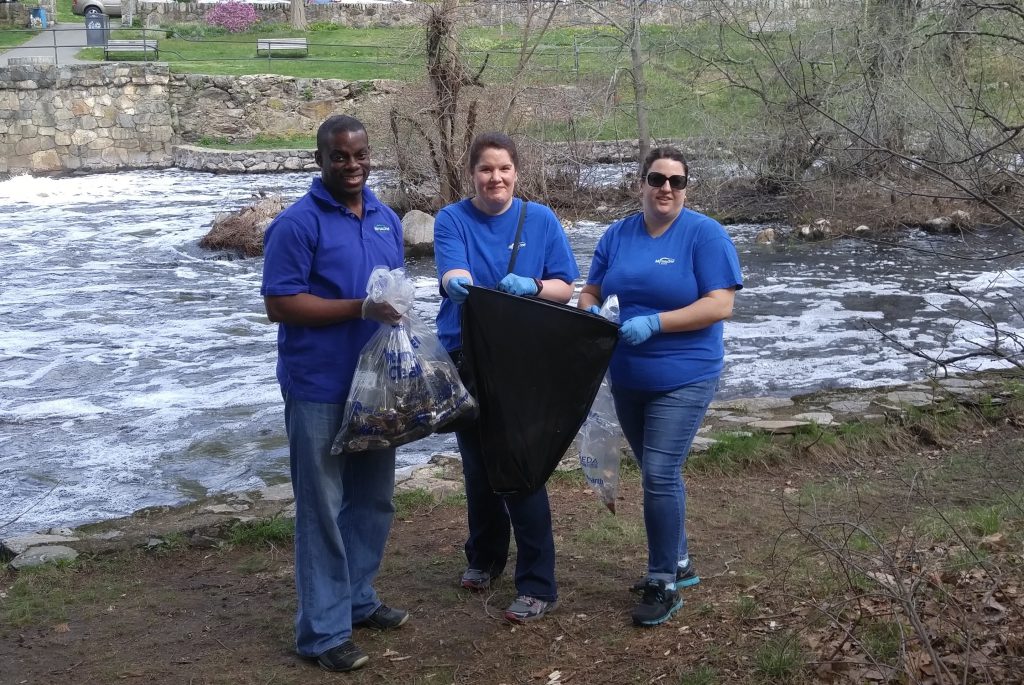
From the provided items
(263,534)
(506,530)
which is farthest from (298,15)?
(506,530)

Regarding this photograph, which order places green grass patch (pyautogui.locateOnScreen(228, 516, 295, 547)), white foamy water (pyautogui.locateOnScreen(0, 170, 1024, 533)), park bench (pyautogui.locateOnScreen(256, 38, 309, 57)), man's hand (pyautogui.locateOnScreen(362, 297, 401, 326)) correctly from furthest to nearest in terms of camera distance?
park bench (pyautogui.locateOnScreen(256, 38, 309, 57)), white foamy water (pyautogui.locateOnScreen(0, 170, 1024, 533)), green grass patch (pyautogui.locateOnScreen(228, 516, 295, 547)), man's hand (pyautogui.locateOnScreen(362, 297, 401, 326))

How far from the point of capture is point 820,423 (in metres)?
7.09

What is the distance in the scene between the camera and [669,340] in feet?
12.7

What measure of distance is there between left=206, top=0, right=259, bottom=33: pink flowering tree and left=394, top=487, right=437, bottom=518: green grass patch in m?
39.5

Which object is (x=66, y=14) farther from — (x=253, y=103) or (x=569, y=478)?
(x=569, y=478)

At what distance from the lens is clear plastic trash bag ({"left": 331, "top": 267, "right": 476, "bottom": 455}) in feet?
11.8

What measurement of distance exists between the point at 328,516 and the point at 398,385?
1.68ft

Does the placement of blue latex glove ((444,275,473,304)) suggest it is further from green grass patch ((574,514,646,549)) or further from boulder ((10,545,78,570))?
boulder ((10,545,78,570))

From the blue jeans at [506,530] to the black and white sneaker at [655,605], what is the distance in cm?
36

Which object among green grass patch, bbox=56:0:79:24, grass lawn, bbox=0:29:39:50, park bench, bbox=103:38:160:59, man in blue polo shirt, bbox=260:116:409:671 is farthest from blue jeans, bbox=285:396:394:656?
green grass patch, bbox=56:0:79:24

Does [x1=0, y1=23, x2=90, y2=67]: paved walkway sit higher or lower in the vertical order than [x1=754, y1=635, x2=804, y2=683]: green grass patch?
higher

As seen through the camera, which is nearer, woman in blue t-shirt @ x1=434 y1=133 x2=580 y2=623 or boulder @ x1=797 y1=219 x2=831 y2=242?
woman in blue t-shirt @ x1=434 y1=133 x2=580 y2=623

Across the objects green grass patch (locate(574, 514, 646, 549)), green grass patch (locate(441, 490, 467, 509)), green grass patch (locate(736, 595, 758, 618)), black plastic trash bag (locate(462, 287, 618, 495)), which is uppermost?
black plastic trash bag (locate(462, 287, 618, 495))

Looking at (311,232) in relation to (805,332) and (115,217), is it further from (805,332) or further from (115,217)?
(115,217)
